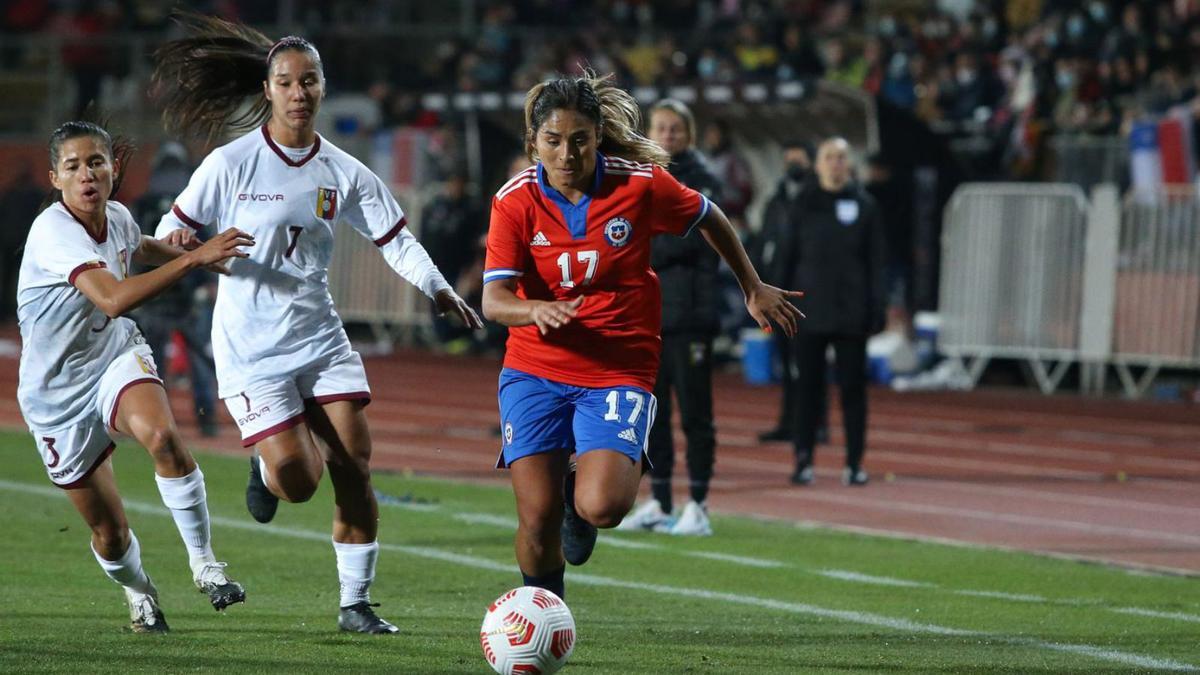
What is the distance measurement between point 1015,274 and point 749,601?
13.0m

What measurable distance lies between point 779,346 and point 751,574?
20.0 feet

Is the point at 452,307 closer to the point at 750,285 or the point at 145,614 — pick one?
the point at 750,285

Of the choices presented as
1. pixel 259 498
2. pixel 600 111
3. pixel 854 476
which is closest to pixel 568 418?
pixel 600 111

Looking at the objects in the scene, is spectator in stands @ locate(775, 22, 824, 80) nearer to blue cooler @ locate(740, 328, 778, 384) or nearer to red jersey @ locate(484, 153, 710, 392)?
blue cooler @ locate(740, 328, 778, 384)

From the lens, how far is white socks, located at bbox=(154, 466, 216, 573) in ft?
23.7

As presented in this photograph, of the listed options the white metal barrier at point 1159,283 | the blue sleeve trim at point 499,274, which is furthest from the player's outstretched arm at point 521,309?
the white metal barrier at point 1159,283

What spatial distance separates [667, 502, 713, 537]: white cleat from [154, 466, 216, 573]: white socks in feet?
13.0

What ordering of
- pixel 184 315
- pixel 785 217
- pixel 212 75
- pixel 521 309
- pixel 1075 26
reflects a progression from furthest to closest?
pixel 1075 26 < pixel 184 315 < pixel 785 217 < pixel 212 75 < pixel 521 309

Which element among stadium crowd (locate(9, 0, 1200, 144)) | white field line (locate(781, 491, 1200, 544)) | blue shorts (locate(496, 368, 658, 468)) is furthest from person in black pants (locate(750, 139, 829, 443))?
stadium crowd (locate(9, 0, 1200, 144))

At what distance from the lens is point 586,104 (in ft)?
22.1

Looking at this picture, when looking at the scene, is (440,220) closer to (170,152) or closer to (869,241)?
(170,152)

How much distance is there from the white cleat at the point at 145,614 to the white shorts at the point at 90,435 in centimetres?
49

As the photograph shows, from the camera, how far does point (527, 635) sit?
A: 620 centimetres

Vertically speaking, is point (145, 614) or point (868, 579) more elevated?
point (145, 614)
